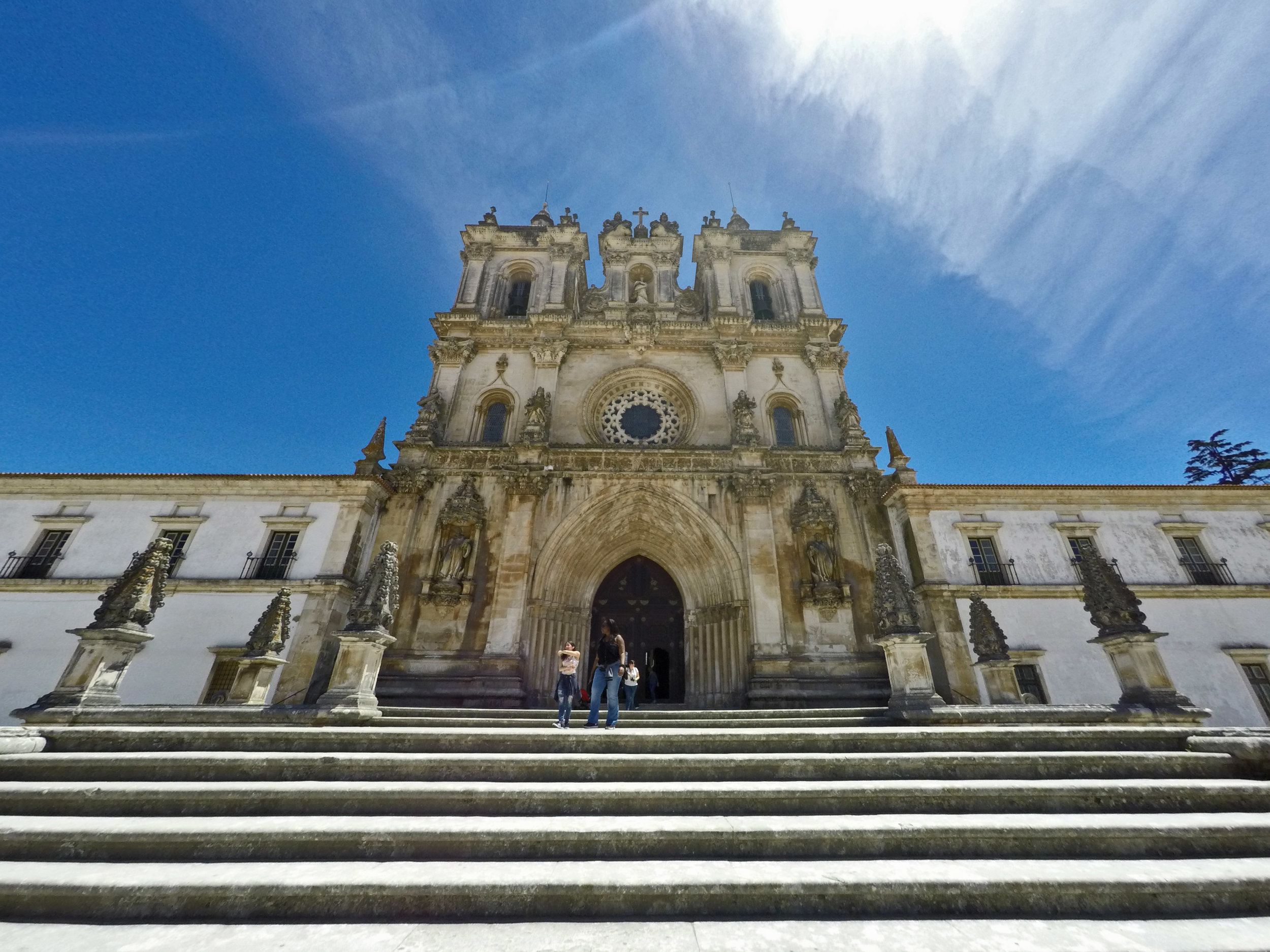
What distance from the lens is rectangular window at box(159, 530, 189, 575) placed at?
14539mm

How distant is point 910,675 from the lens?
811 centimetres

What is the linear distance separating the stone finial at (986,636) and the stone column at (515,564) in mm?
11733

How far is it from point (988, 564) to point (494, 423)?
17090 mm

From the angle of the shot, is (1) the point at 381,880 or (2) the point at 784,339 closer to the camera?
(1) the point at 381,880

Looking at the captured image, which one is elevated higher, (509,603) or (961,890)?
(509,603)

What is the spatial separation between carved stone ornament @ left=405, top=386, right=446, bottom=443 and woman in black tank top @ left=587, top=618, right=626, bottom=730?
11.0 meters

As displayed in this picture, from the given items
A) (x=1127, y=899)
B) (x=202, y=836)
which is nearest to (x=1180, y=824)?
(x=1127, y=899)

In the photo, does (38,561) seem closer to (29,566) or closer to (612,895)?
(29,566)

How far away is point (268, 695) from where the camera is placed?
1227cm

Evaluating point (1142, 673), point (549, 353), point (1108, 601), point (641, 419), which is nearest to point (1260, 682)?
point (1108, 601)

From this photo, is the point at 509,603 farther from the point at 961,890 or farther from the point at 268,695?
the point at 961,890

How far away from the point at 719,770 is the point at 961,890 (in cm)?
221

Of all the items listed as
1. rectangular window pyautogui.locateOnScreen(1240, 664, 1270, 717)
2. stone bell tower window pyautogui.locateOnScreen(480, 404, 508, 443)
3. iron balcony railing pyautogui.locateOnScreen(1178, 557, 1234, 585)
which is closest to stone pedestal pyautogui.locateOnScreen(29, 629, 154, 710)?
stone bell tower window pyautogui.locateOnScreen(480, 404, 508, 443)

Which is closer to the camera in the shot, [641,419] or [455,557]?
[455,557]
